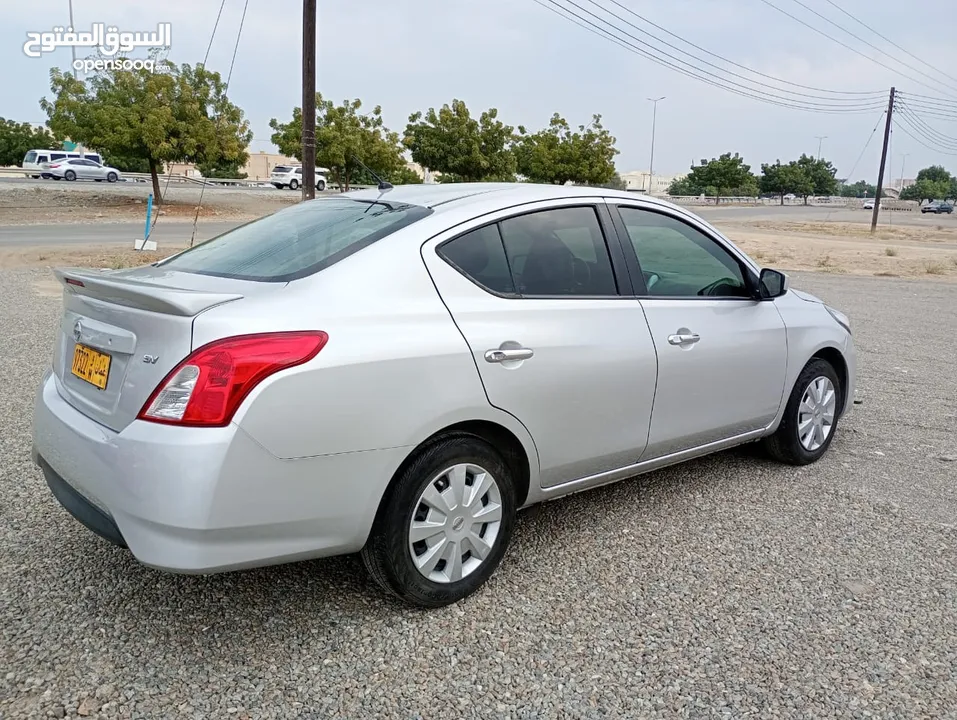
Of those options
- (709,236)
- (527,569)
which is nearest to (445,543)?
(527,569)

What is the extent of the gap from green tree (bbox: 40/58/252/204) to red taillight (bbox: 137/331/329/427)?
2949 centimetres

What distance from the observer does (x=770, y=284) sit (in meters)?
4.35

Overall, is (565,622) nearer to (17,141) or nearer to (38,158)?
(38,158)

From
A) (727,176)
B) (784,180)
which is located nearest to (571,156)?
(727,176)

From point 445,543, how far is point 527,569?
23.1 inches

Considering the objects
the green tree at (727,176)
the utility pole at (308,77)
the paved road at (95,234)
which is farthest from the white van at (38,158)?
the green tree at (727,176)

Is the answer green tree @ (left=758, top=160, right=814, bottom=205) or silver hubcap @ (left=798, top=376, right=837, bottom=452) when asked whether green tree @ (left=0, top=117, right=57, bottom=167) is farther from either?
green tree @ (left=758, top=160, right=814, bottom=205)

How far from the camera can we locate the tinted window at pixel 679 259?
3887 millimetres

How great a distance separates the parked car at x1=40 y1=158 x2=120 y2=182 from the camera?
46.1 metres

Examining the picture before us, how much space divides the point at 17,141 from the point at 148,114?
42.8 m

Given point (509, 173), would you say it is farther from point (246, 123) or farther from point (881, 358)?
point (881, 358)

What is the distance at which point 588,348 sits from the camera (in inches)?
133

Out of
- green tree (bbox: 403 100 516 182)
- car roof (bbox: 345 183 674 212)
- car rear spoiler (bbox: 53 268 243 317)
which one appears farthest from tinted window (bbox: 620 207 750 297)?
green tree (bbox: 403 100 516 182)

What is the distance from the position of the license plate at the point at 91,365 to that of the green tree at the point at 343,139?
3496 centimetres
